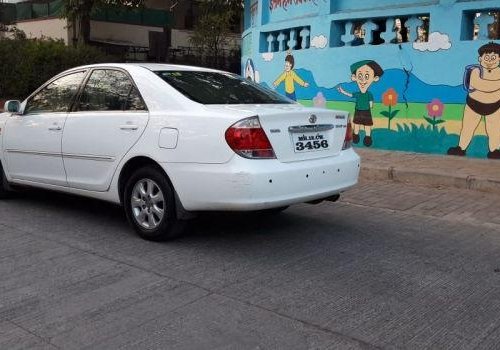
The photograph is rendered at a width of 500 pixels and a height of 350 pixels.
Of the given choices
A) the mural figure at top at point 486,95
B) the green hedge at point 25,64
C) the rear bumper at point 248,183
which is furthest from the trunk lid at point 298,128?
the green hedge at point 25,64

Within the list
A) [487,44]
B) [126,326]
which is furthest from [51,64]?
[126,326]

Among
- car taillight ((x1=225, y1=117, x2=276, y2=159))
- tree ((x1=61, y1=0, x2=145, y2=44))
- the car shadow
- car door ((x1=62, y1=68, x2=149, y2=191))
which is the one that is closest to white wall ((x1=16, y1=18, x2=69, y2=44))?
tree ((x1=61, y1=0, x2=145, y2=44))

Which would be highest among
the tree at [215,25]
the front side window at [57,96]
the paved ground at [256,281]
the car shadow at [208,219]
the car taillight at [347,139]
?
the tree at [215,25]

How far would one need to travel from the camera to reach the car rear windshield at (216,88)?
17.6 ft

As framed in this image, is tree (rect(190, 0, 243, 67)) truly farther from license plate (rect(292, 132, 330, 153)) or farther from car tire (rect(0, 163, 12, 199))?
license plate (rect(292, 132, 330, 153))

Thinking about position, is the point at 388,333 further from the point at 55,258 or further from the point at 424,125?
the point at 424,125

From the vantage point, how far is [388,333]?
11.7 feet

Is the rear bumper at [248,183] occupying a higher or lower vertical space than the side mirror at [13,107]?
lower

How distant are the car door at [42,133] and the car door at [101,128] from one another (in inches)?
6.2

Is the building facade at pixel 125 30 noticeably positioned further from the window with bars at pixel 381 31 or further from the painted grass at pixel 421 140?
the painted grass at pixel 421 140

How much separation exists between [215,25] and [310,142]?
891 inches

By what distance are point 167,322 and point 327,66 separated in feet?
25.6

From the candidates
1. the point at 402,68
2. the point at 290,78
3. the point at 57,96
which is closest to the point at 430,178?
the point at 402,68

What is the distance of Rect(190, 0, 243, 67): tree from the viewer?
83.3 feet
